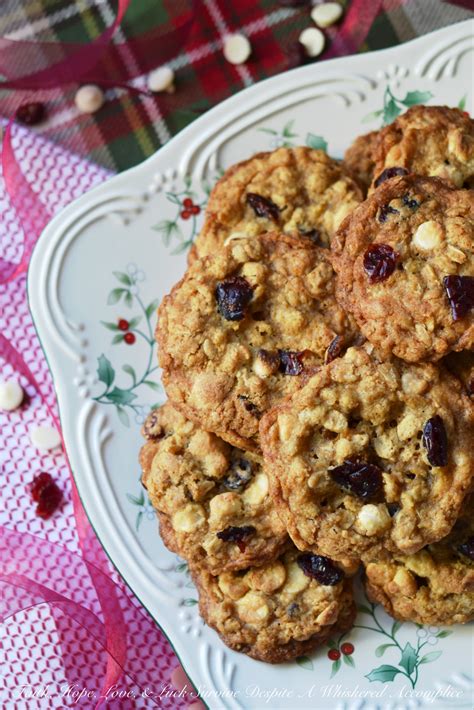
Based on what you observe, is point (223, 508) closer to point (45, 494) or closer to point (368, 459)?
point (368, 459)

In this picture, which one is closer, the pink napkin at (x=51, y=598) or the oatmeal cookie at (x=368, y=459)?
the oatmeal cookie at (x=368, y=459)

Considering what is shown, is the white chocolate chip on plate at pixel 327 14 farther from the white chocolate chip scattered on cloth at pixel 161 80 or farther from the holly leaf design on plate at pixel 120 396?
the holly leaf design on plate at pixel 120 396

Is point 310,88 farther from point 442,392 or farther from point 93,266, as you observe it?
point 442,392

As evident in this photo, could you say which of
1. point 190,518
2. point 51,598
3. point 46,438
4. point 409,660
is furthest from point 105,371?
point 409,660

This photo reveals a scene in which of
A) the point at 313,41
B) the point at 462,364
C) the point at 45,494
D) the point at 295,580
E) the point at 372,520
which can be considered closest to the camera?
the point at 372,520

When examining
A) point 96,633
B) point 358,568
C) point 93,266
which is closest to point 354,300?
point 358,568

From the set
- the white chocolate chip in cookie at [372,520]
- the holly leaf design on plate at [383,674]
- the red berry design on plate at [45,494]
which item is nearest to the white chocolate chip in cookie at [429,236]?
the white chocolate chip in cookie at [372,520]
